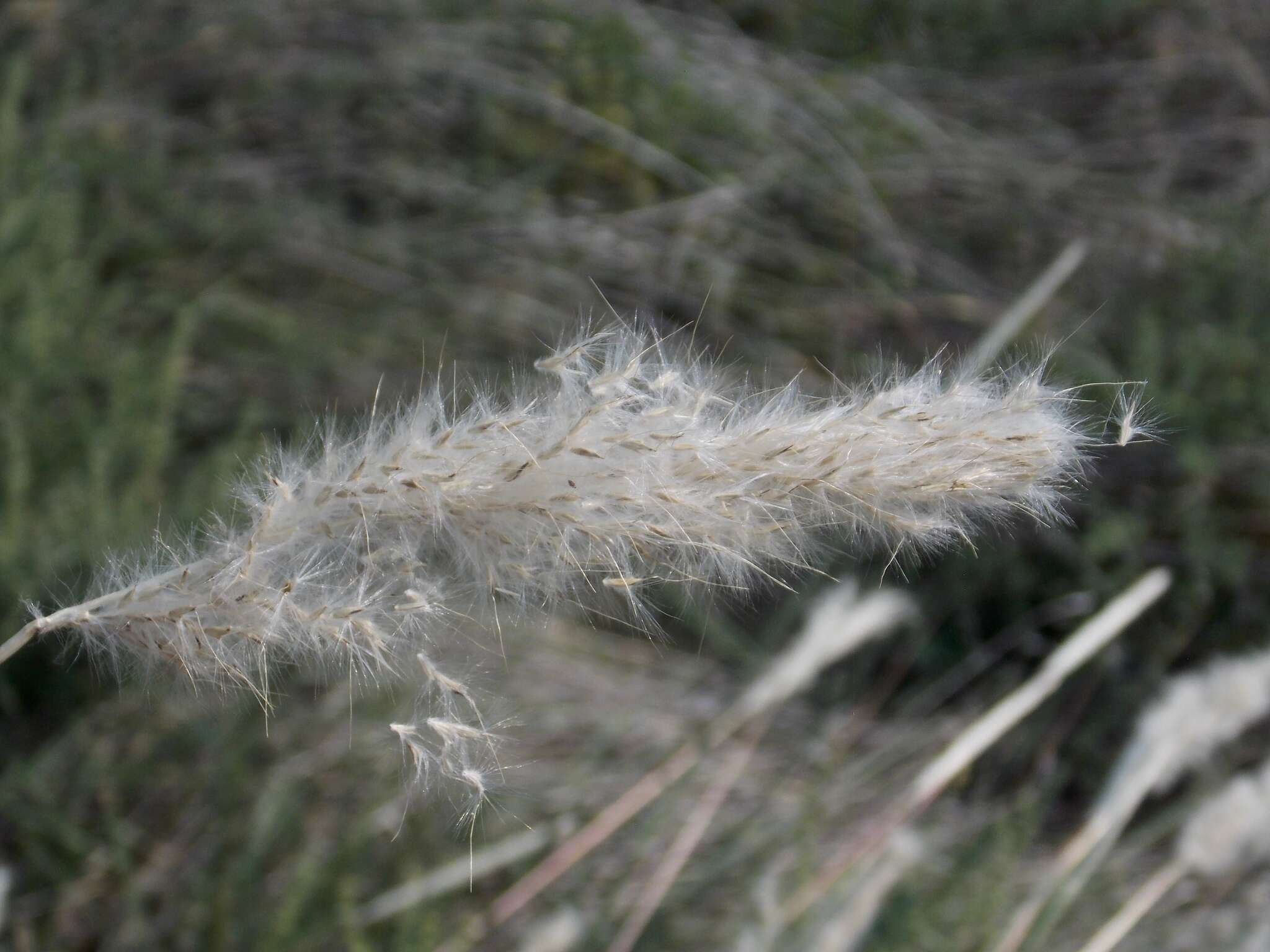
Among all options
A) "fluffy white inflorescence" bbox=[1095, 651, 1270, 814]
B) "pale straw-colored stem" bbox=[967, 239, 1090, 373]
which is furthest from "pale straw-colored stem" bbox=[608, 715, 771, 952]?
"pale straw-colored stem" bbox=[967, 239, 1090, 373]

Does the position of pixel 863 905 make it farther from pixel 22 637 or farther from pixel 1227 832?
pixel 22 637

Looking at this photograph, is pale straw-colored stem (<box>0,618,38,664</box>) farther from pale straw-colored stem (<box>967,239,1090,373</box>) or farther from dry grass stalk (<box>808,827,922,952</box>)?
pale straw-colored stem (<box>967,239,1090,373</box>)

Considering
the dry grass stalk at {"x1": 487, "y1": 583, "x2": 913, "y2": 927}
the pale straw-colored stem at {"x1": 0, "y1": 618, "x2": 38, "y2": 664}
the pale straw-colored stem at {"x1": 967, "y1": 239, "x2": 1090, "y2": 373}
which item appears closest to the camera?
the pale straw-colored stem at {"x1": 0, "y1": 618, "x2": 38, "y2": 664}

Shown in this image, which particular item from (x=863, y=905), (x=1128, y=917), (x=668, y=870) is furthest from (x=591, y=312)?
(x=1128, y=917)

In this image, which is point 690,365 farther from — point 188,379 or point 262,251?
point 262,251

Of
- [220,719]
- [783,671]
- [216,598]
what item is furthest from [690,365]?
[220,719]

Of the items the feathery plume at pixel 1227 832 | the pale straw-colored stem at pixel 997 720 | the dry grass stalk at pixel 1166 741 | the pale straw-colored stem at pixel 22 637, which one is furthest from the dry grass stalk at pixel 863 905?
the pale straw-colored stem at pixel 22 637
